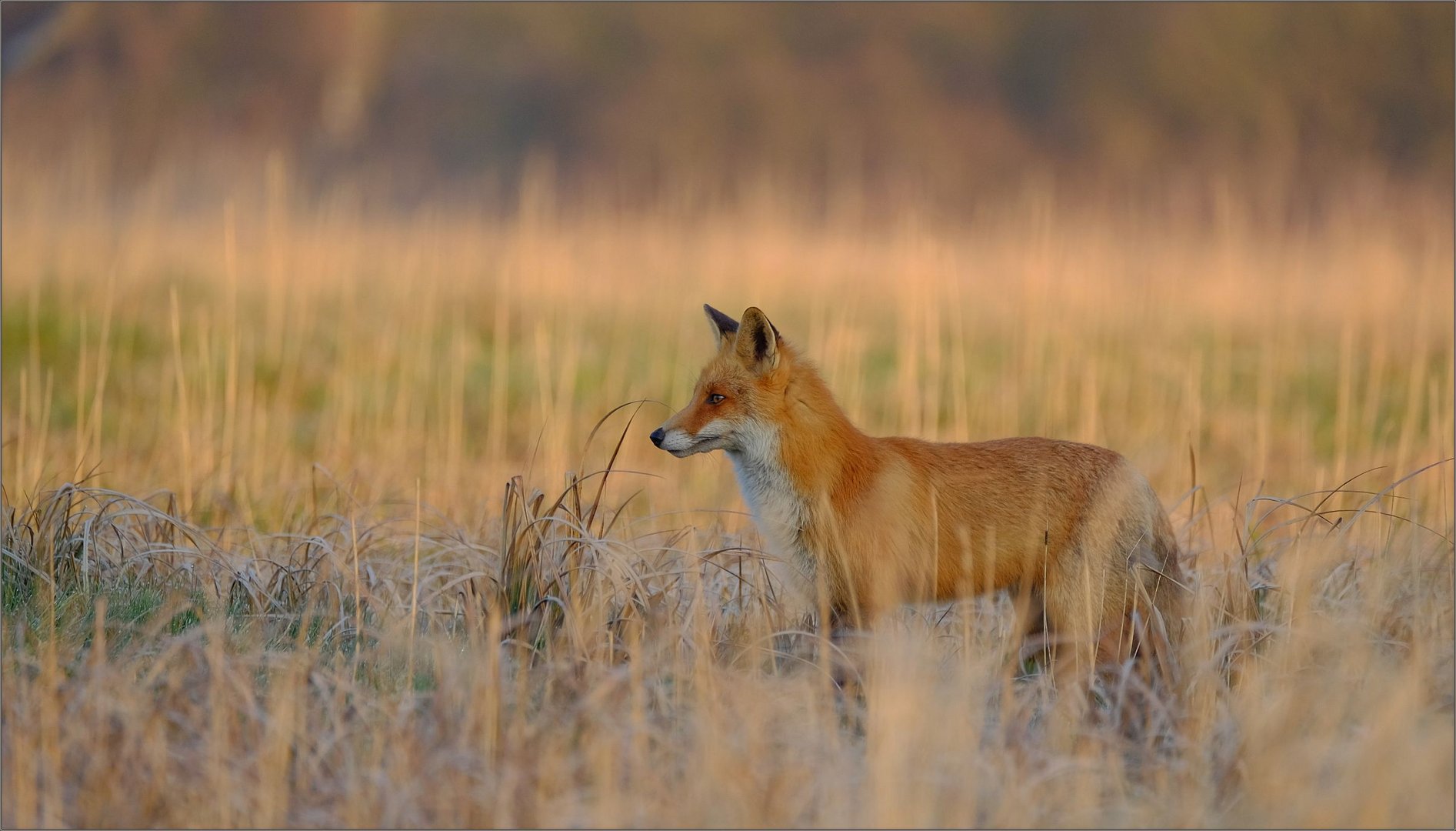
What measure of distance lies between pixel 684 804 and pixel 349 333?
7.82 meters

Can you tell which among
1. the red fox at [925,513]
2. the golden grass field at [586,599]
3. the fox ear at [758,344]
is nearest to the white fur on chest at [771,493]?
the red fox at [925,513]

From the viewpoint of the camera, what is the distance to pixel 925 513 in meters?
4.33

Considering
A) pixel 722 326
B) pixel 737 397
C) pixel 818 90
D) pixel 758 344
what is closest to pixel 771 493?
pixel 737 397

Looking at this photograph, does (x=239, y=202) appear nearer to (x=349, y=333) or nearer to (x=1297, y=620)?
(x=349, y=333)

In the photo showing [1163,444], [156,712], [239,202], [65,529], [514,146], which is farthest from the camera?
[514,146]

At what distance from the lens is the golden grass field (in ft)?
10.5

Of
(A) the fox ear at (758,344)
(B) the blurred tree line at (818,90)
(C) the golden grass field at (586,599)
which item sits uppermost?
(B) the blurred tree line at (818,90)

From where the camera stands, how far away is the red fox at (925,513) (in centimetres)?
427

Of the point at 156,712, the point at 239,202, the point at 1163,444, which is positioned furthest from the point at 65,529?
the point at 239,202

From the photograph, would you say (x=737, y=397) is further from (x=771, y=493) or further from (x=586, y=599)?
(x=586, y=599)

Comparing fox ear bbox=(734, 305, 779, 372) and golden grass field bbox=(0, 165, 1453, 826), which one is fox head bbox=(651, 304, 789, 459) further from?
golden grass field bbox=(0, 165, 1453, 826)

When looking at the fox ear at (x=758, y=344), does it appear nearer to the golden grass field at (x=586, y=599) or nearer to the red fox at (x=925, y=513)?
the red fox at (x=925, y=513)

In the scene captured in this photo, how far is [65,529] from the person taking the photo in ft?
15.9

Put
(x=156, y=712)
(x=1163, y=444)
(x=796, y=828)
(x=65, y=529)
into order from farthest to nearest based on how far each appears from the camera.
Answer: (x=1163, y=444) < (x=65, y=529) < (x=156, y=712) < (x=796, y=828)
